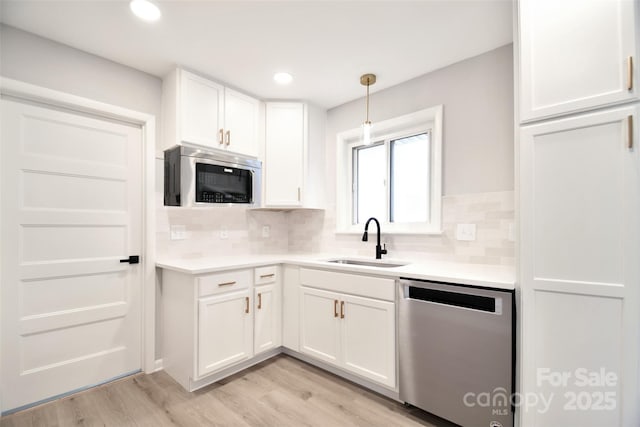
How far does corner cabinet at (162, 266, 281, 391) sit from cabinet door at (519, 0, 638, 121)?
2.12 meters

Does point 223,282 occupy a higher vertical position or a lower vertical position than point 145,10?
lower

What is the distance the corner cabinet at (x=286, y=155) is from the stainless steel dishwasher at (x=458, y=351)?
1487mm

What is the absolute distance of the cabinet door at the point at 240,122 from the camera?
2621mm

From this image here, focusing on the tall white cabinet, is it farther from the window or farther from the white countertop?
the window

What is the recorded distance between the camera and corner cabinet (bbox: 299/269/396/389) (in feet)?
6.38

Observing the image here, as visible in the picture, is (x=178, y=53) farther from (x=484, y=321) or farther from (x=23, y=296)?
(x=484, y=321)

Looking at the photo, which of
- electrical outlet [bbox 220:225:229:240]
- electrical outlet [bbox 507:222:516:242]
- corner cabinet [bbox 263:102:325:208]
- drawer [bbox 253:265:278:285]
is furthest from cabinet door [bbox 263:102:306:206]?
electrical outlet [bbox 507:222:516:242]

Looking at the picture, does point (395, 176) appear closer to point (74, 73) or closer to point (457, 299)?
point (457, 299)

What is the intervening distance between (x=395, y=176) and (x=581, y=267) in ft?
5.56

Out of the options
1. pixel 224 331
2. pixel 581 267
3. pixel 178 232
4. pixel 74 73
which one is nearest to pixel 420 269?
pixel 581 267

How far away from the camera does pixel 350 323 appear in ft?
7.01

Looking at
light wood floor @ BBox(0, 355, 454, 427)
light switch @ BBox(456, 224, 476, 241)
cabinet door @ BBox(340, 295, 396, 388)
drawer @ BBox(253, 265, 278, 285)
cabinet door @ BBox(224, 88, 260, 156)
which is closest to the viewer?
light wood floor @ BBox(0, 355, 454, 427)

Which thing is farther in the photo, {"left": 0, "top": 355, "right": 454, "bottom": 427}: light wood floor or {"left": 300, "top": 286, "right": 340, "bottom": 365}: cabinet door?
{"left": 300, "top": 286, "right": 340, "bottom": 365}: cabinet door

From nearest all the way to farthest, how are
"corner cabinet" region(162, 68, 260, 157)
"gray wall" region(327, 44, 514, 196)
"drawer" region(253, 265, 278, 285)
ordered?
1. "gray wall" region(327, 44, 514, 196)
2. "corner cabinet" region(162, 68, 260, 157)
3. "drawer" region(253, 265, 278, 285)
